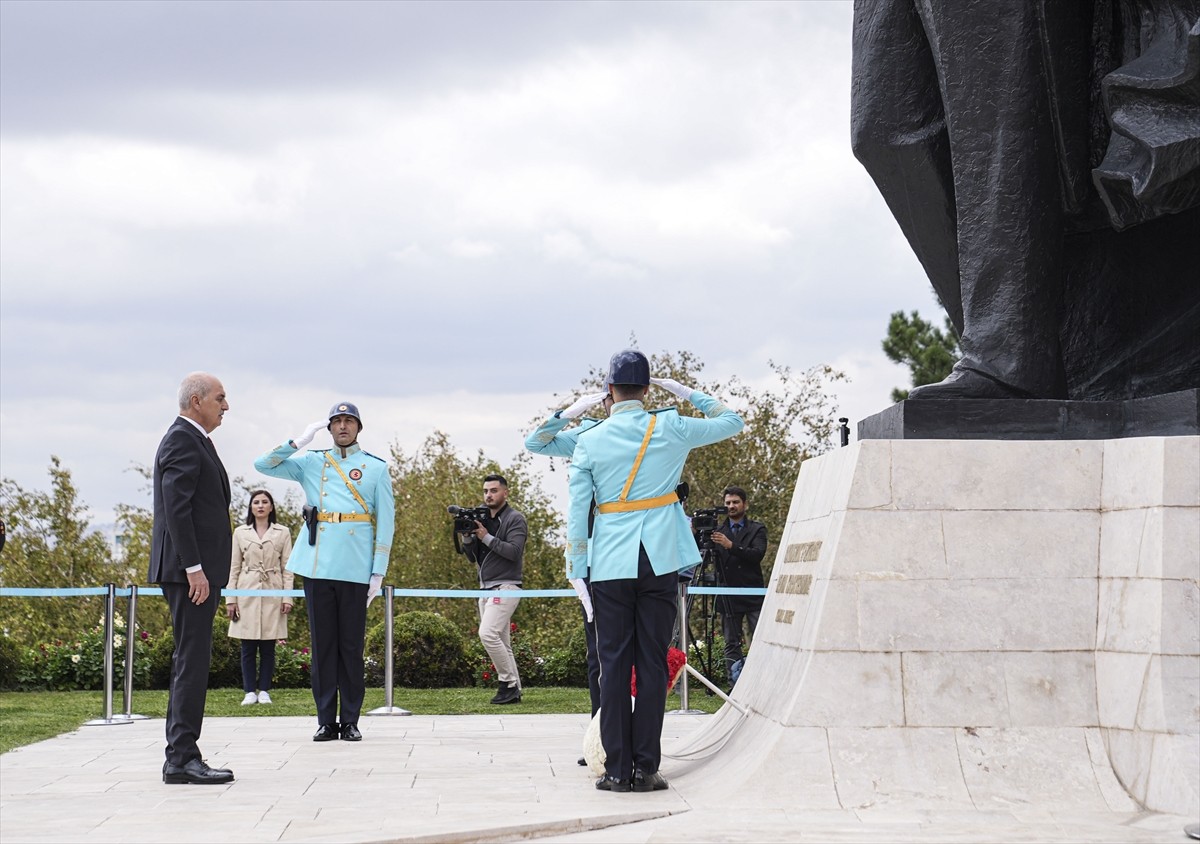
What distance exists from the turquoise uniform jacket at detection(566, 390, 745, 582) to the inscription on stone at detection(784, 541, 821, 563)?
18.2 inches

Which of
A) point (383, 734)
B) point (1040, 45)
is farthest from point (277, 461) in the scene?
point (1040, 45)

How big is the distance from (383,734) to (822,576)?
397cm

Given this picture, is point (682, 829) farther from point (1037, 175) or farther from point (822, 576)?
point (1037, 175)

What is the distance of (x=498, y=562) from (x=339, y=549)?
3209mm

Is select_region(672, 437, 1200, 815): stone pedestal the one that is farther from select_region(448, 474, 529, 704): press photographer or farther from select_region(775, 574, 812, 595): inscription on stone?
select_region(448, 474, 529, 704): press photographer

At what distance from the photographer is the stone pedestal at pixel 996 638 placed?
4.98 metres

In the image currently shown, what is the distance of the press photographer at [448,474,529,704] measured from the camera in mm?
11188

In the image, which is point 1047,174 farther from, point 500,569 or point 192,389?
point 500,569

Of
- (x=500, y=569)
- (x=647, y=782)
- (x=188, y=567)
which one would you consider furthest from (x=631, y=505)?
(x=500, y=569)

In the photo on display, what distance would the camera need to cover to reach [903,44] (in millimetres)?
6254

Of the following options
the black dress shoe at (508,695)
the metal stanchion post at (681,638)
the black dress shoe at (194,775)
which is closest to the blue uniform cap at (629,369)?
the black dress shoe at (194,775)

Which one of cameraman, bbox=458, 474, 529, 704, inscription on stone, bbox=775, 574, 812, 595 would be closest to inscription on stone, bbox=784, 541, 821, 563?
inscription on stone, bbox=775, 574, 812, 595

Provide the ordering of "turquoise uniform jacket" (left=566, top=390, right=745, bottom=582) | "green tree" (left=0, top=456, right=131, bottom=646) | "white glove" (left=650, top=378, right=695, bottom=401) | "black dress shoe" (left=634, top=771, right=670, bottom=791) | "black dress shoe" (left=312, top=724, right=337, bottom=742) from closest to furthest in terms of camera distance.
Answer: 1. "black dress shoe" (left=634, top=771, right=670, bottom=791)
2. "turquoise uniform jacket" (left=566, top=390, right=745, bottom=582)
3. "white glove" (left=650, top=378, right=695, bottom=401)
4. "black dress shoe" (left=312, top=724, right=337, bottom=742)
5. "green tree" (left=0, top=456, right=131, bottom=646)

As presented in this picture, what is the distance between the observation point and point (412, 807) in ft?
17.5
